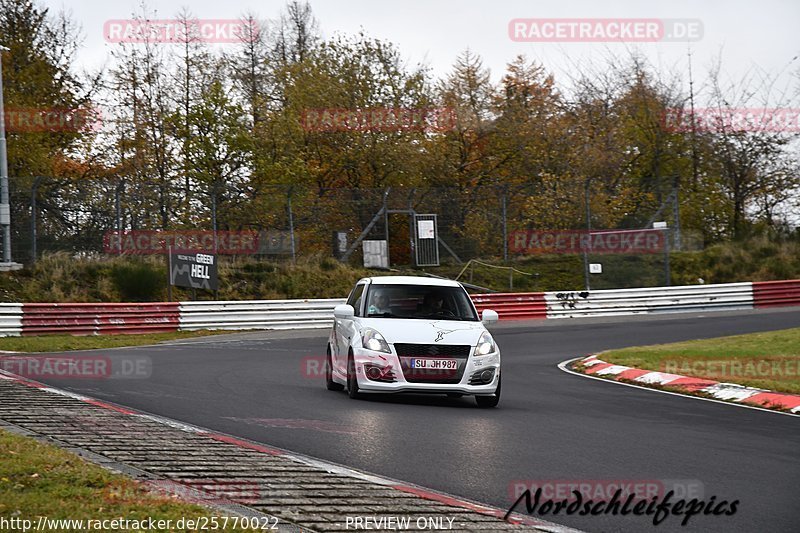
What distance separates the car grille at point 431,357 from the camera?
41.9 ft

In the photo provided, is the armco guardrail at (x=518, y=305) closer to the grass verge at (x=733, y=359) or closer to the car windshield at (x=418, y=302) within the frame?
the grass verge at (x=733, y=359)

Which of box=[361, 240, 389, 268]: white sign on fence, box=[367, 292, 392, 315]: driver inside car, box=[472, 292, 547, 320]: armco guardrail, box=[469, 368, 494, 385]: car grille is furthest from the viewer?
box=[361, 240, 389, 268]: white sign on fence

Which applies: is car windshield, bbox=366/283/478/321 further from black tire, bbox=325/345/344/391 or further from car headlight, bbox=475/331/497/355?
black tire, bbox=325/345/344/391

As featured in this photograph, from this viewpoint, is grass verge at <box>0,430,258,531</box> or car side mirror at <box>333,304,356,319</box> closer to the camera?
grass verge at <box>0,430,258,531</box>

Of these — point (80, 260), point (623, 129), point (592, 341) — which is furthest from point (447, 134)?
point (592, 341)

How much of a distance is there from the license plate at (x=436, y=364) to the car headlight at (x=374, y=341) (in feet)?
1.13

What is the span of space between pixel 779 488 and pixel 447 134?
38.8m

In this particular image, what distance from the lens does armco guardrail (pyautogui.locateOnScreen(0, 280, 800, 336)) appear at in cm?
2645

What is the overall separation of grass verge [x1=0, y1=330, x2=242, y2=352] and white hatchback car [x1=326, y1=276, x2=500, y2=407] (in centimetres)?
1118

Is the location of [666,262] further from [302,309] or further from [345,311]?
[345,311]
